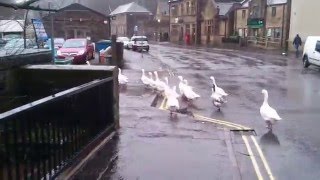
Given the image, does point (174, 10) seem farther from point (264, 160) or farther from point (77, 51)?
point (264, 160)

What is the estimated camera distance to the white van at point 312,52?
25.5 metres

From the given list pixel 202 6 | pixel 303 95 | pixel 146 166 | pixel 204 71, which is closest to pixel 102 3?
pixel 202 6

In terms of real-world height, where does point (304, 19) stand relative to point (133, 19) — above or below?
below

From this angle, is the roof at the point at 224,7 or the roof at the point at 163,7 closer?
the roof at the point at 224,7

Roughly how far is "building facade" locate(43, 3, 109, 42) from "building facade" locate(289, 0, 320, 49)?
23694mm

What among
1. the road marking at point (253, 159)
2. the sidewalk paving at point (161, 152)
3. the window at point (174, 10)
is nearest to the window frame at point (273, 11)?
the window at point (174, 10)

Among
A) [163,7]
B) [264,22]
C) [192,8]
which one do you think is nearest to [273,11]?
[264,22]

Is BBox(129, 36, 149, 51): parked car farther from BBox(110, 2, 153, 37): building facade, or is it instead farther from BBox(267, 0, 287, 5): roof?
BBox(110, 2, 153, 37): building facade

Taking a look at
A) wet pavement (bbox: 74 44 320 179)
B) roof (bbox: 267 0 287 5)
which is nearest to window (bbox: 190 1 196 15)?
roof (bbox: 267 0 287 5)

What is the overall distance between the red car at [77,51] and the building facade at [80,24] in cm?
2317

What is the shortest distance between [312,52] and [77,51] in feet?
50.7

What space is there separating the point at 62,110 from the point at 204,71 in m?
19.2

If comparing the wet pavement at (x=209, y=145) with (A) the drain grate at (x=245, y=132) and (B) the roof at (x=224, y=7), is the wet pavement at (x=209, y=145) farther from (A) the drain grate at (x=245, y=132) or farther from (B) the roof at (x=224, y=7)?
(B) the roof at (x=224, y=7)

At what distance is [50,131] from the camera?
5.44 metres
